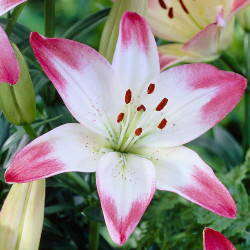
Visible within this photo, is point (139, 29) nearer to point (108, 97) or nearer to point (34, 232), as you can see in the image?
point (108, 97)

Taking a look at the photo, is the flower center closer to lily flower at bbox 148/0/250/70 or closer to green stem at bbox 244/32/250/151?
lily flower at bbox 148/0/250/70

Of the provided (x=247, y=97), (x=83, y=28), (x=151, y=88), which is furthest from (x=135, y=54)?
(x=247, y=97)

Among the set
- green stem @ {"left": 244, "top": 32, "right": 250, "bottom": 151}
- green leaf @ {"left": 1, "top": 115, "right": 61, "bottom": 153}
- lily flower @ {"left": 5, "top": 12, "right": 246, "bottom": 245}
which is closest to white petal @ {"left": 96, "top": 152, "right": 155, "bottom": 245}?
lily flower @ {"left": 5, "top": 12, "right": 246, "bottom": 245}

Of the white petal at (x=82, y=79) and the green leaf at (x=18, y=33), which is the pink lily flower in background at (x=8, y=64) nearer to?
the white petal at (x=82, y=79)

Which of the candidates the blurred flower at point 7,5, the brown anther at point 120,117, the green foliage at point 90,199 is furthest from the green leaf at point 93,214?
the blurred flower at point 7,5

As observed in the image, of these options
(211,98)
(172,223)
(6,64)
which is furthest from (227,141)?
(6,64)

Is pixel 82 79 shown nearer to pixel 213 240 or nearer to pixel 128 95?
pixel 128 95
